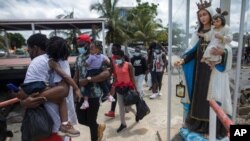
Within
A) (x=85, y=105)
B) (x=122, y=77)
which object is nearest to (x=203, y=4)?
(x=85, y=105)

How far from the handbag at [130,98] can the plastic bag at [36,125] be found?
7.85ft

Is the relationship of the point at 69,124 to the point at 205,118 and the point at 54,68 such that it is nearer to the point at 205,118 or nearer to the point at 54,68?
the point at 54,68

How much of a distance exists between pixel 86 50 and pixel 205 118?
1764 mm

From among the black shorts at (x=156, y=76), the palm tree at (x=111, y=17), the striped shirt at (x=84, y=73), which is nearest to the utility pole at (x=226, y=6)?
the striped shirt at (x=84, y=73)

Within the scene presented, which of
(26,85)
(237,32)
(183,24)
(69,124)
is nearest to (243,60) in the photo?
(237,32)

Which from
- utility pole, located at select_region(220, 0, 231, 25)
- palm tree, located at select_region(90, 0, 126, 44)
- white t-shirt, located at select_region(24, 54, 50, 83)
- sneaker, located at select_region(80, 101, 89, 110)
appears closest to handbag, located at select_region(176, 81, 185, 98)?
utility pole, located at select_region(220, 0, 231, 25)

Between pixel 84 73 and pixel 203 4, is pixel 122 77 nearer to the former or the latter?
pixel 84 73

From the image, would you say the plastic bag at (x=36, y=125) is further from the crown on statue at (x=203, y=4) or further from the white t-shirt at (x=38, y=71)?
the crown on statue at (x=203, y=4)

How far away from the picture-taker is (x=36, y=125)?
6.85ft

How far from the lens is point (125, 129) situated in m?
4.78

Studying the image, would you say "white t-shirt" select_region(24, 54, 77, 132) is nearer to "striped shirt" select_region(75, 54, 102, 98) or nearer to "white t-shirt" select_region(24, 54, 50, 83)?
"white t-shirt" select_region(24, 54, 50, 83)

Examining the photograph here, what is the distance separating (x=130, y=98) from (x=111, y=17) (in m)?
21.7

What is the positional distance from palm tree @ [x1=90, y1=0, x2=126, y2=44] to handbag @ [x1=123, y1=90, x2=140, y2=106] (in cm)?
2054

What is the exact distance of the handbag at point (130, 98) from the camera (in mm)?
4484
